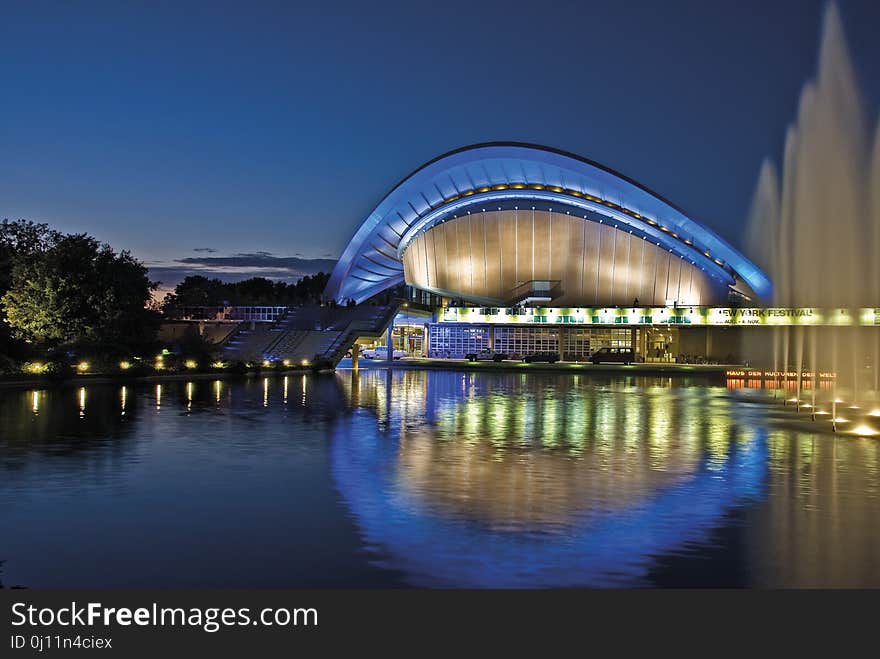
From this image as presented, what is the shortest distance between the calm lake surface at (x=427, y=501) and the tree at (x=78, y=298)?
674 inches

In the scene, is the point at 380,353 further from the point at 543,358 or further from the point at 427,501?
the point at 427,501

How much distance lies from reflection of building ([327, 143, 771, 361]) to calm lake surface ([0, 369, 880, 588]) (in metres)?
51.8

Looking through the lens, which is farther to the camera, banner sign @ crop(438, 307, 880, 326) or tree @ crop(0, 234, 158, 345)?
banner sign @ crop(438, 307, 880, 326)

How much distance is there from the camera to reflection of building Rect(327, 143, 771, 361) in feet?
251

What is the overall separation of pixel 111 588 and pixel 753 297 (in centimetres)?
7927

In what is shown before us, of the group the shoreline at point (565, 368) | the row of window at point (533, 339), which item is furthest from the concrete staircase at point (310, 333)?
the row of window at point (533, 339)

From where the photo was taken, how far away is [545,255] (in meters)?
85.2

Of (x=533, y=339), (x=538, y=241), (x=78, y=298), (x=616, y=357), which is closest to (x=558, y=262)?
(x=538, y=241)

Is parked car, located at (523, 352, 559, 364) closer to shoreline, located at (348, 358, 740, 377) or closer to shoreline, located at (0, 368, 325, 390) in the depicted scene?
shoreline, located at (348, 358, 740, 377)

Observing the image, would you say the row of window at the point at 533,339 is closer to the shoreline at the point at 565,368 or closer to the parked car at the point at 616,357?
the parked car at the point at 616,357

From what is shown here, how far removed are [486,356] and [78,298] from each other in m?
37.6

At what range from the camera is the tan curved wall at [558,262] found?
8319cm

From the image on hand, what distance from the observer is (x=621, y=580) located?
8.55 m

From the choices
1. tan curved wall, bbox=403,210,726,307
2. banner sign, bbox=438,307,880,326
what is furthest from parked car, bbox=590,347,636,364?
tan curved wall, bbox=403,210,726,307
